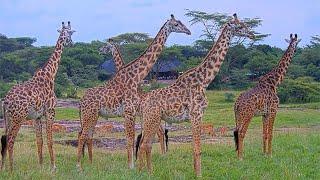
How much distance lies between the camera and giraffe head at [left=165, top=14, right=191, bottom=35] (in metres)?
12.7

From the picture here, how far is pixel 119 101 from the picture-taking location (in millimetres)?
12117

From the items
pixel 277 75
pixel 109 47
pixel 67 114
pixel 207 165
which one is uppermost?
pixel 109 47

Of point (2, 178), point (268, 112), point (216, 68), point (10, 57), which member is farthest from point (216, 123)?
point (10, 57)

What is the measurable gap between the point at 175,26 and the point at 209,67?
5.15 ft

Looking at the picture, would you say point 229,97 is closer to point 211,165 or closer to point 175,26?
point 175,26

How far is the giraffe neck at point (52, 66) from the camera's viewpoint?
12.0 meters

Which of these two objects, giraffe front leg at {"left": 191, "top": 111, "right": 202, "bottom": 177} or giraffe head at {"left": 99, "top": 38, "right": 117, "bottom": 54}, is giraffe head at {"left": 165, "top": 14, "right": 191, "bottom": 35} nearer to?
giraffe head at {"left": 99, "top": 38, "right": 117, "bottom": 54}

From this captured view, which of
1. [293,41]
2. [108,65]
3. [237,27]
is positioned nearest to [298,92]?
[108,65]

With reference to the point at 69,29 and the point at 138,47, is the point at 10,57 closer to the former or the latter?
the point at 138,47

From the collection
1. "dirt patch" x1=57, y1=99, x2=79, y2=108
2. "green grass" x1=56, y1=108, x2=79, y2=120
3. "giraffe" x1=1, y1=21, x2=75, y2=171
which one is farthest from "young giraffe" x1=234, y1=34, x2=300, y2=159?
"dirt patch" x1=57, y1=99, x2=79, y2=108

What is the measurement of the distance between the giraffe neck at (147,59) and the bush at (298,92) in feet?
108

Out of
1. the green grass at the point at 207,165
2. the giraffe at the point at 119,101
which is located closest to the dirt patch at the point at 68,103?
the green grass at the point at 207,165

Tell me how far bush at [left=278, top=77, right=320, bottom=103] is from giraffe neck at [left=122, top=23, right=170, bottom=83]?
3306 centimetres

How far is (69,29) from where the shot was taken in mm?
13141
